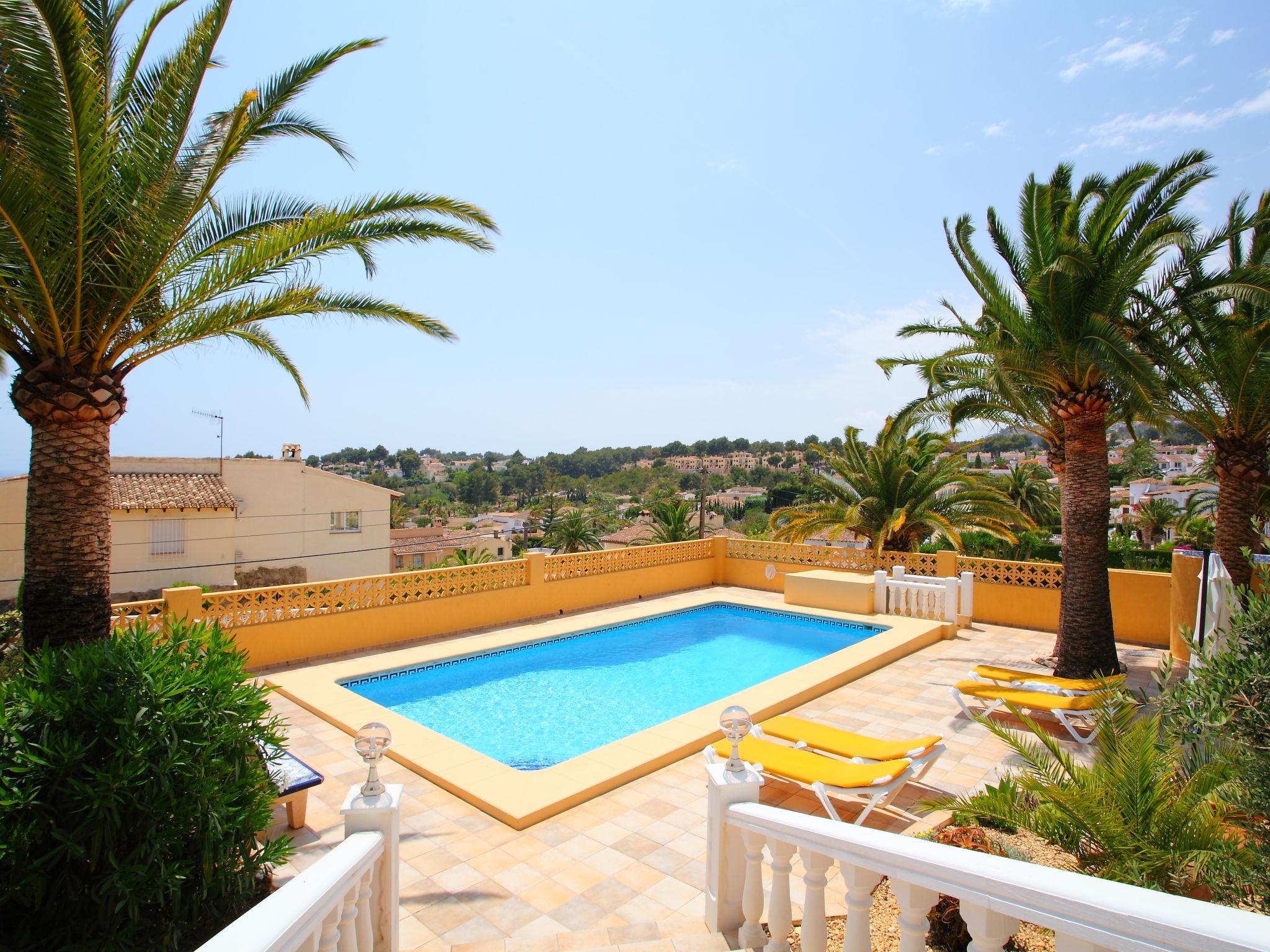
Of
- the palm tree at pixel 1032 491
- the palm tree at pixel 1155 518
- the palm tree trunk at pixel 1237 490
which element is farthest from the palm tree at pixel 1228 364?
the palm tree at pixel 1155 518

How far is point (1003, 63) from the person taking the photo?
9375mm

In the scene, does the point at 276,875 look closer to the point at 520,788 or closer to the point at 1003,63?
the point at 520,788

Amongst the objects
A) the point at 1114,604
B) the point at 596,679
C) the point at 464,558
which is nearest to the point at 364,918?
the point at 596,679

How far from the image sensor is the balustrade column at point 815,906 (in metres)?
2.49

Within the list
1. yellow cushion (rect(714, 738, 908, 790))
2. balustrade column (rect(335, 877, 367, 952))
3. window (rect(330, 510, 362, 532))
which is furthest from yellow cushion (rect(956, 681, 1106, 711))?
window (rect(330, 510, 362, 532))

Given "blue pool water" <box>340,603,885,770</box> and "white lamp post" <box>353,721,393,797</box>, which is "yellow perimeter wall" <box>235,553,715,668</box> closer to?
"blue pool water" <box>340,603,885,770</box>

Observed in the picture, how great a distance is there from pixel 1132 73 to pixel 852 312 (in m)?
7.76

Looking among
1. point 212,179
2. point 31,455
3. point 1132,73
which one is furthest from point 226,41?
point 1132,73

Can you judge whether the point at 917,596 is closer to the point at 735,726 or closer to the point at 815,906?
the point at 735,726

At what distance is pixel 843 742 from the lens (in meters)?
5.88

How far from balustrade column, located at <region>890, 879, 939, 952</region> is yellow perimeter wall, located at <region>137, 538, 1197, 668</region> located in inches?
322

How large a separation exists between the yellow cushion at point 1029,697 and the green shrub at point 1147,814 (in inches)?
123

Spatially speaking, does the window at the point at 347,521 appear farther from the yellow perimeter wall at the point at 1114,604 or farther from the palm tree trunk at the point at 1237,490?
the palm tree trunk at the point at 1237,490

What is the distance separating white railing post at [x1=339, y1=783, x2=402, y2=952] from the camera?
283 cm
